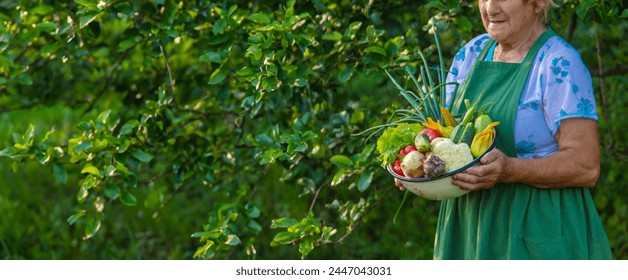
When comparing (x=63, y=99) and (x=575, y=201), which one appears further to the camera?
(x=63, y=99)

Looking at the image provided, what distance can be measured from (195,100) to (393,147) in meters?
2.06

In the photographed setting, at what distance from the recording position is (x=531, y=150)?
270cm

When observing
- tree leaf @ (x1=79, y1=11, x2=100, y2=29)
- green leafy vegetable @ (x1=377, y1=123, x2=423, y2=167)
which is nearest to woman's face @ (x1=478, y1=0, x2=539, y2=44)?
green leafy vegetable @ (x1=377, y1=123, x2=423, y2=167)

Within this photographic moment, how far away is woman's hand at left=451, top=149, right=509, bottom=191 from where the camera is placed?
257 cm

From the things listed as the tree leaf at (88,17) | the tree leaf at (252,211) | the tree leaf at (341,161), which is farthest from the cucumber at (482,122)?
the tree leaf at (88,17)

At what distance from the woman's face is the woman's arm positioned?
301 mm

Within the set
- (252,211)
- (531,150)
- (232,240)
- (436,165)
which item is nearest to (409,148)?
(436,165)

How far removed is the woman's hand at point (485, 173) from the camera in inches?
101

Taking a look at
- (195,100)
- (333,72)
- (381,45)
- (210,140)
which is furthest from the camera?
(195,100)

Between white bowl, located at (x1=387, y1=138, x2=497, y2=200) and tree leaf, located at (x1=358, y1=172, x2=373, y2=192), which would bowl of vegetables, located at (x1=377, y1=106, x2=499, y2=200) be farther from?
tree leaf, located at (x1=358, y1=172, x2=373, y2=192)

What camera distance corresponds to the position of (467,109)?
2771 millimetres

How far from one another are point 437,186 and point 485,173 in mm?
133
